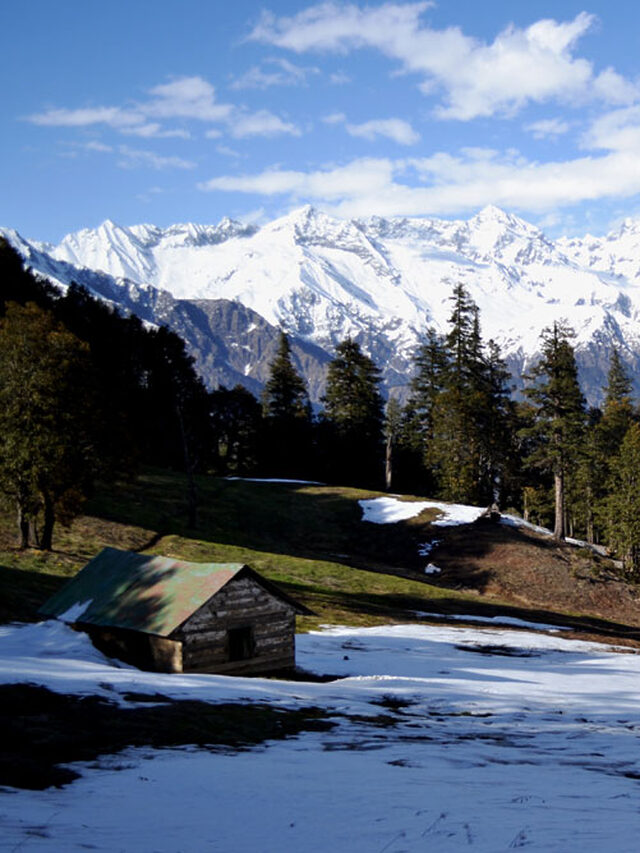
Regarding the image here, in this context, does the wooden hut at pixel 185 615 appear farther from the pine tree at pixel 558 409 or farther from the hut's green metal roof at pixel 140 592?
the pine tree at pixel 558 409

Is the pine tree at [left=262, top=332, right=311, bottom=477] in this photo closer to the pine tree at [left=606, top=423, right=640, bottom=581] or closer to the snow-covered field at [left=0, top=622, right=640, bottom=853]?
the pine tree at [left=606, top=423, right=640, bottom=581]

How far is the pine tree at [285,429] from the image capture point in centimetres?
9375

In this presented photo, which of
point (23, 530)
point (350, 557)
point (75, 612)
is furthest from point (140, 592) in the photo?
point (350, 557)

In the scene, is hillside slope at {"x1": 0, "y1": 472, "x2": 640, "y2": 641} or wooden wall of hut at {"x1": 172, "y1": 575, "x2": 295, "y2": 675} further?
hillside slope at {"x1": 0, "y1": 472, "x2": 640, "y2": 641}

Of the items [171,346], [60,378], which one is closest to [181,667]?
[60,378]

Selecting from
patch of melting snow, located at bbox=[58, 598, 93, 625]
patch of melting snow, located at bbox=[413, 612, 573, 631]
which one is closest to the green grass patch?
patch of melting snow, located at bbox=[413, 612, 573, 631]

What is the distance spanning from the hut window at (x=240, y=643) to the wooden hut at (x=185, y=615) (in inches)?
0.6

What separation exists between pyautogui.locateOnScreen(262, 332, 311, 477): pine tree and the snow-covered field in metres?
69.5

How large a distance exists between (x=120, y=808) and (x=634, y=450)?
51.0 metres

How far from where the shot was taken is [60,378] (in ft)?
117

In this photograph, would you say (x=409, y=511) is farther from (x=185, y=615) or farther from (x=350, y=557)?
(x=185, y=615)

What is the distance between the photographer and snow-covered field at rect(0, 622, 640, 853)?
8164 millimetres

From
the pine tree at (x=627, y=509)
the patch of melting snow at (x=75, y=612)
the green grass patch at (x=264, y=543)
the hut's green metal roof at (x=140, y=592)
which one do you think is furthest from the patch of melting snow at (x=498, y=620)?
the patch of melting snow at (x=75, y=612)

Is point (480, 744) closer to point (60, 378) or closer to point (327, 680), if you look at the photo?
point (327, 680)
